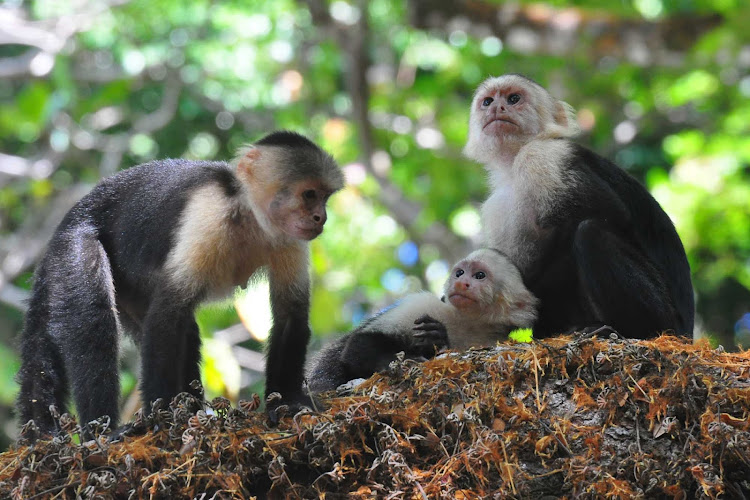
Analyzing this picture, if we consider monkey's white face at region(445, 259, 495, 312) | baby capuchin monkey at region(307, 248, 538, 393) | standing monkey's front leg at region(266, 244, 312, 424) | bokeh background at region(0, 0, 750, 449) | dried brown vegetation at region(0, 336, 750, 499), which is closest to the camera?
dried brown vegetation at region(0, 336, 750, 499)

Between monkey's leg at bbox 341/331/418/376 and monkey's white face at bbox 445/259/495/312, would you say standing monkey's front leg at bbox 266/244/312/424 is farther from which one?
monkey's white face at bbox 445/259/495/312

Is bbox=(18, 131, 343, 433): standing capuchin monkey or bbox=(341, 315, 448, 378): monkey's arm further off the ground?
bbox=(18, 131, 343, 433): standing capuchin monkey

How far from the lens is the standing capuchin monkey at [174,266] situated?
400cm

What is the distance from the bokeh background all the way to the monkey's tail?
391cm

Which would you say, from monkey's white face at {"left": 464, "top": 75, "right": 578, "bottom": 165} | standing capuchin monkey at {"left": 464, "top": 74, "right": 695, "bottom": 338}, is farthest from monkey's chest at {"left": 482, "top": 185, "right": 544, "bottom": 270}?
monkey's white face at {"left": 464, "top": 75, "right": 578, "bottom": 165}

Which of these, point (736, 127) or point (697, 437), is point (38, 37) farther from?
point (697, 437)

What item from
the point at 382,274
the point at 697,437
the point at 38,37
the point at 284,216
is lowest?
the point at 382,274

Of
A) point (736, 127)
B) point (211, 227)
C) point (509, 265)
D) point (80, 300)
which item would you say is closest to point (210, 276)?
point (211, 227)

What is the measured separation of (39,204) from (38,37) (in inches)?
70.8

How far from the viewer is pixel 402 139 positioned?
38.4ft

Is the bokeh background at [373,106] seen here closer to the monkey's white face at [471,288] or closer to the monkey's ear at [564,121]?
the monkey's ear at [564,121]

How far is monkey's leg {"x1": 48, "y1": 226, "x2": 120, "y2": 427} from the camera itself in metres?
3.96

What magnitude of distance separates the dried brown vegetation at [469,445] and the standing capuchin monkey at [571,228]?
0.69m

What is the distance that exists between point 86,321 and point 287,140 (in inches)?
51.3
